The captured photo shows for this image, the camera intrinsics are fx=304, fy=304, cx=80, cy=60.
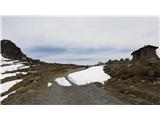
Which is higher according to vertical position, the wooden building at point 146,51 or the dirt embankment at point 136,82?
the wooden building at point 146,51

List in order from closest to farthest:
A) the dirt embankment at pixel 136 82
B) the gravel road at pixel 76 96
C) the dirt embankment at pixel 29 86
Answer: the gravel road at pixel 76 96
the dirt embankment at pixel 136 82
the dirt embankment at pixel 29 86

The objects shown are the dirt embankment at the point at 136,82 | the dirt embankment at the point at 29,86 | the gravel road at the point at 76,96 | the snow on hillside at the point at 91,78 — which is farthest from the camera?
the snow on hillside at the point at 91,78

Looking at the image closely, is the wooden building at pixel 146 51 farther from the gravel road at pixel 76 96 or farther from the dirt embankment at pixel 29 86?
the dirt embankment at pixel 29 86

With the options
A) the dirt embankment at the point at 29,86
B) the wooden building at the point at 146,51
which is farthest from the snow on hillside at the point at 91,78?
the wooden building at the point at 146,51

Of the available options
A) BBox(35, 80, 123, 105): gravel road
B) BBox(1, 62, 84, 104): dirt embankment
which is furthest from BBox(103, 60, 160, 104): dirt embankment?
BBox(1, 62, 84, 104): dirt embankment

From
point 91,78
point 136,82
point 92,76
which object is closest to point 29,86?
point 91,78

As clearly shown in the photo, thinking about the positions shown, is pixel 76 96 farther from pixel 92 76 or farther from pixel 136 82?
pixel 92 76

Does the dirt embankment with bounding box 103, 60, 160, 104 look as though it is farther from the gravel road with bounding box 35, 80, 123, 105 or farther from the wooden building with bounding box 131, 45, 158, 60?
the gravel road with bounding box 35, 80, 123, 105

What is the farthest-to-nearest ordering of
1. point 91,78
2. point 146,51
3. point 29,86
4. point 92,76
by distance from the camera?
point 92,76, point 91,78, point 146,51, point 29,86
